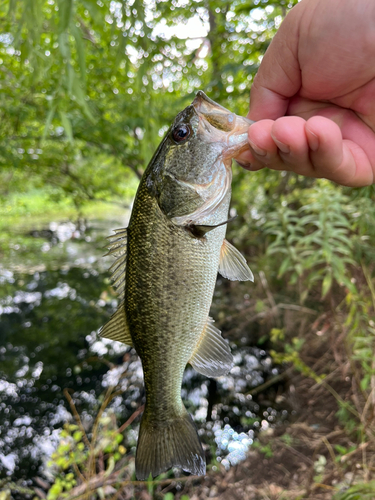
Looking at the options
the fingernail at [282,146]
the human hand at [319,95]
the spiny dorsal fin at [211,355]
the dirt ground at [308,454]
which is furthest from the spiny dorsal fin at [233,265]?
the dirt ground at [308,454]

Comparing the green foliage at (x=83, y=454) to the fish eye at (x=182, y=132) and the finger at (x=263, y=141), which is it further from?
the finger at (x=263, y=141)

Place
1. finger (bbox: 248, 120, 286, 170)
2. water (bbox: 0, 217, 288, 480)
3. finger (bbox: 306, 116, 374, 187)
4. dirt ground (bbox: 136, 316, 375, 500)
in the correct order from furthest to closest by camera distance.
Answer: water (bbox: 0, 217, 288, 480)
dirt ground (bbox: 136, 316, 375, 500)
finger (bbox: 248, 120, 286, 170)
finger (bbox: 306, 116, 374, 187)

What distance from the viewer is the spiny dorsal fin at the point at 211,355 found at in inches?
54.1

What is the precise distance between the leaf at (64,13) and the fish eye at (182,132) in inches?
37.0

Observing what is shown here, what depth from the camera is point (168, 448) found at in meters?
1.35

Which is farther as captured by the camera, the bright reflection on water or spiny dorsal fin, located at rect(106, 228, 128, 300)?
the bright reflection on water

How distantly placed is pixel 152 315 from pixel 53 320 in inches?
218

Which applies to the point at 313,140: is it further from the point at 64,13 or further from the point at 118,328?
the point at 64,13

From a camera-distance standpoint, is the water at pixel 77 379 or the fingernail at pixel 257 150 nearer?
the fingernail at pixel 257 150

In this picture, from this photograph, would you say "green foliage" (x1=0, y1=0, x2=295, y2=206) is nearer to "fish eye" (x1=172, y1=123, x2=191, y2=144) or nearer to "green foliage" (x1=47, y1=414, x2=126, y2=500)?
"fish eye" (x1=172, y1=123, x2=191, y2=144)

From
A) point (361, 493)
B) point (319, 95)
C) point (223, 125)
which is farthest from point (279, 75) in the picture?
point (361, 493)

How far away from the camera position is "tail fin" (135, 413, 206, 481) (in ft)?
4.20

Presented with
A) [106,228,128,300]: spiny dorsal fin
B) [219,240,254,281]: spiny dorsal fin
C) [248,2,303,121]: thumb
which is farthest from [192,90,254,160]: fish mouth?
[106,228,128,300]: spiny dorsal fin

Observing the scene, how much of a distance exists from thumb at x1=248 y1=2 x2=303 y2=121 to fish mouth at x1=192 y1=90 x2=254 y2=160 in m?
0.22
